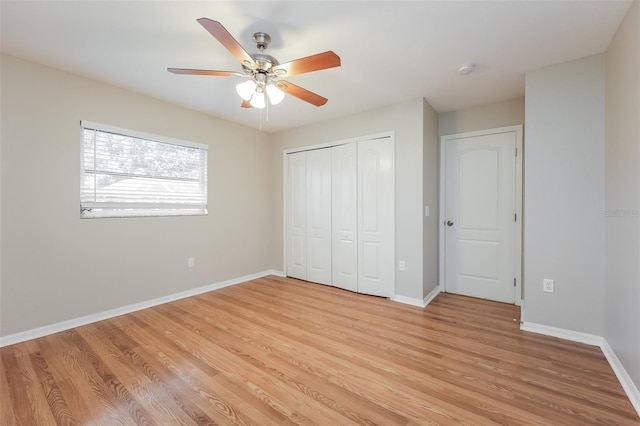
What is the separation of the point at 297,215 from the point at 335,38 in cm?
282

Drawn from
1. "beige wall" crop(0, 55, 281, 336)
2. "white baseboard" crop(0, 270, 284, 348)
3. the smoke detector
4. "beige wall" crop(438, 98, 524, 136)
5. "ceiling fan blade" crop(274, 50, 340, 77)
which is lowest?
"white baseboard" crop(0, 270, 284, 348)

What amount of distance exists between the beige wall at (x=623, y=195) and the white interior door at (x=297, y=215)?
11.0 ft

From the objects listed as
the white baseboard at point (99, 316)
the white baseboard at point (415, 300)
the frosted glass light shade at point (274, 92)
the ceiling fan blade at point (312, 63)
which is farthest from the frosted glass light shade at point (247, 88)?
the white baseboard at point (415, 300)

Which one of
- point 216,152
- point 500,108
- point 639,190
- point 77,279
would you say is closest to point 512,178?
point 500,108

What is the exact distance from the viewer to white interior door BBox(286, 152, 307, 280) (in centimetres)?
439

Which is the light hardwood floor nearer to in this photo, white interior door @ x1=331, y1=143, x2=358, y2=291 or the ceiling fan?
white interior door @ x1=331, y1=143, x2=358, y2=291

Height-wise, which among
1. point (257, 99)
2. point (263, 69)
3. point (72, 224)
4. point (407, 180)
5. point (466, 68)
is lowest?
point (72, 224)

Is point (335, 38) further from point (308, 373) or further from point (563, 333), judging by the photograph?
point (563, 333)

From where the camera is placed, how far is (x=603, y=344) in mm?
2207

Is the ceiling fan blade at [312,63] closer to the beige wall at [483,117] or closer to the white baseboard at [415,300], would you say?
the beige wall at [483,117]

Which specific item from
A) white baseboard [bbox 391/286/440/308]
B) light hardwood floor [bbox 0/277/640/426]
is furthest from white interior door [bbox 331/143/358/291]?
light hardwood floor [bbox 0/277/640/426]

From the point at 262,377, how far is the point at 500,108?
383 cm

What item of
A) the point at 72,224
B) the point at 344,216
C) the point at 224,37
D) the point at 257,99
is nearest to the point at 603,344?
the point at 344,216

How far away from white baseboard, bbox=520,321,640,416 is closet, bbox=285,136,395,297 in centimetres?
147
